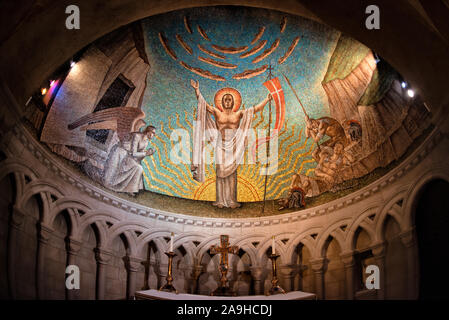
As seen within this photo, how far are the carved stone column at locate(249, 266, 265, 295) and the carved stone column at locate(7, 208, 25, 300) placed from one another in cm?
580

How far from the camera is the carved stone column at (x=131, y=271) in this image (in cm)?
1141

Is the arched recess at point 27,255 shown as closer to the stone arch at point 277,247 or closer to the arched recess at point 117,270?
the arched recess at point 117,270

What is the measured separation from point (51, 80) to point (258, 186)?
20.1 ft

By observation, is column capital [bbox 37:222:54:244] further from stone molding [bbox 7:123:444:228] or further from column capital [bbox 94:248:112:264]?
column capital [bbox 94:248:112:264]

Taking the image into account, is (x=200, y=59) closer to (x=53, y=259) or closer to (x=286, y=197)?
(x=286, y=197)

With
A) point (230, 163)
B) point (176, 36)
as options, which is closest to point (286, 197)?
point (230, 163)

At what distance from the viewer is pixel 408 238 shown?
31.7 ft

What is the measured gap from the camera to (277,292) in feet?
33.9

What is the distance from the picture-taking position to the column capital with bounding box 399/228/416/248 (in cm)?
959

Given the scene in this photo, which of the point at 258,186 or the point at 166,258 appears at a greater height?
the point at 258,186

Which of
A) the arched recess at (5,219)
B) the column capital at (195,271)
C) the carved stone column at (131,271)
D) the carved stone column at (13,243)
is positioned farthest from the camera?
the column capital at (195,271)

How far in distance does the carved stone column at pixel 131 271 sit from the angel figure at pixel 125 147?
167 cm

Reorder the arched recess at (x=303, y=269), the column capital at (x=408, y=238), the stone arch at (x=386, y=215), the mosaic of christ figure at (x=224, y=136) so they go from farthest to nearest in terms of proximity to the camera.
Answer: the mosaic of christ figure at (x=224, y=136) < the arched recess at (x=303, y=269) < the stone arch at (x=386, y=215) < the column capital at (x=408, y=238)

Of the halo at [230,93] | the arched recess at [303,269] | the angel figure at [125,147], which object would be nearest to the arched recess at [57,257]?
the angel figure at [125,147]
